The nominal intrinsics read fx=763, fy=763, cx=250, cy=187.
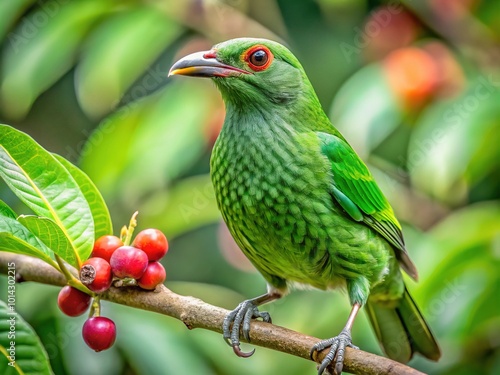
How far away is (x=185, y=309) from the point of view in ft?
7.72

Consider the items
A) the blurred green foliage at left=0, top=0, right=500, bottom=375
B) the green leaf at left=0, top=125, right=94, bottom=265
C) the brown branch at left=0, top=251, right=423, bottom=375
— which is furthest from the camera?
the blurred green foliage at left=0, top=0, right=500, bottom=375

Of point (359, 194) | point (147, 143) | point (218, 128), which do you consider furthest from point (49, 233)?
point (218, 128)

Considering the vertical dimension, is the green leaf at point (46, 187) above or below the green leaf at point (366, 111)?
below

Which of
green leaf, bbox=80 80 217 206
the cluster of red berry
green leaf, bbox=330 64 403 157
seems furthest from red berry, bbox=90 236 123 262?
green leaf, bbox=330 64 403 157

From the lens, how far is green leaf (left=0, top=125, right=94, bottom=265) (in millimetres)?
2158

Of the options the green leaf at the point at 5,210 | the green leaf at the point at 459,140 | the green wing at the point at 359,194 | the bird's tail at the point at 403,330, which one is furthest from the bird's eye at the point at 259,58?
the bird's tail at the point at 403,330

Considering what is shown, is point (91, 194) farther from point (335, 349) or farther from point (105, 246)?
point (335, 349)

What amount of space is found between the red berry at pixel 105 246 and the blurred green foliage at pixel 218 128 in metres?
1.37

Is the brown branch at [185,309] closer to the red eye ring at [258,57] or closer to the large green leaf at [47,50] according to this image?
the red eye ring at [258,57]

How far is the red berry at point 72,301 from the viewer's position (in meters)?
2.29

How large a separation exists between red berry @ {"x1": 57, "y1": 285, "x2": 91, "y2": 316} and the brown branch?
0.05m

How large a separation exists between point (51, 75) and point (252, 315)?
1.85 metres

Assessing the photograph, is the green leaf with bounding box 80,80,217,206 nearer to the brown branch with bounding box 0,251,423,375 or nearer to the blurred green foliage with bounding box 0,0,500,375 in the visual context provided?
the blurred green foliage with bounding box 0,0,500,375

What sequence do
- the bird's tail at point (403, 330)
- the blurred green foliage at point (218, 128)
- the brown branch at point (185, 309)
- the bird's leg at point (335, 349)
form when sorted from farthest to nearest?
the blurred green foliage at point (218, 128) → the bird's tail at point (403, 330) → the bird's leg at point (335, 349) → the brown branch at point (185, 309)
